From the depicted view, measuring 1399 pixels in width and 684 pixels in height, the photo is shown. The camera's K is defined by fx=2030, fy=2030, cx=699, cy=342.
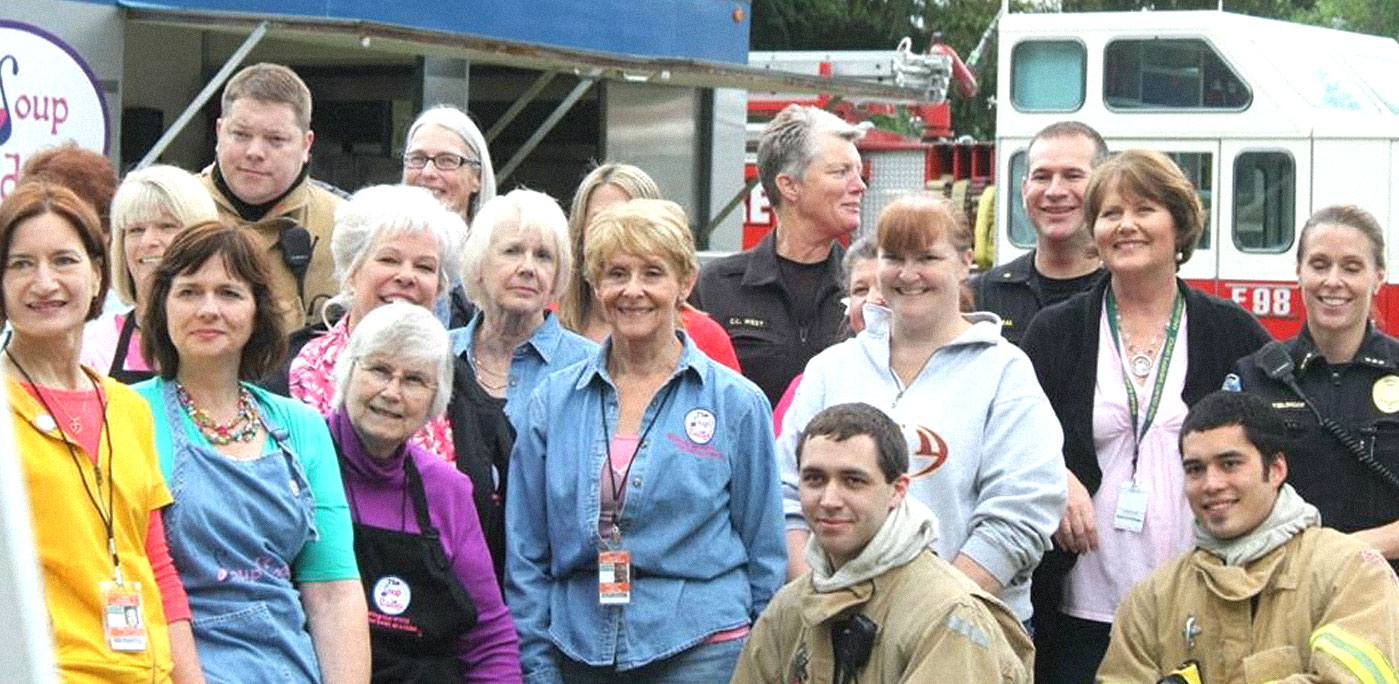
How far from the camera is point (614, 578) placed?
475 centimetres

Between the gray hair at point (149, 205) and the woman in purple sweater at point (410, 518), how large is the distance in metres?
0.90

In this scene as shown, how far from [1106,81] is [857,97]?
6.51 feet

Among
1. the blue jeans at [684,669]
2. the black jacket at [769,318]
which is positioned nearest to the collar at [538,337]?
the blue jeans at [684,669]

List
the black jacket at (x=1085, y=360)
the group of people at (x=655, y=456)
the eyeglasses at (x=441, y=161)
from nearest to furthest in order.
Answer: the group of people at (x=655, y=456) → the black jacket at (x=1085, y=360) → the eyeglasses at (x=441, y=161)

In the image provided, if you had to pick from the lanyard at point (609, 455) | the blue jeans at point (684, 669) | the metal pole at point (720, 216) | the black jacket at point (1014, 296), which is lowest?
the blue jeans at point (684, 669)

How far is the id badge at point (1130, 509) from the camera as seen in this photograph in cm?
520

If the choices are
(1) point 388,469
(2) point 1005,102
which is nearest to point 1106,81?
(2) point 1005,102

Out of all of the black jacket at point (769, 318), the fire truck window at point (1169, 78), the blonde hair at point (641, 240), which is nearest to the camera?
the blonde hair at point (641, 240)

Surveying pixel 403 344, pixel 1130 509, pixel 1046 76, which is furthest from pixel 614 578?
pixel 1046 76

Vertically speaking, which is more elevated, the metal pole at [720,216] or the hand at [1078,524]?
the metal pole at [720,216]

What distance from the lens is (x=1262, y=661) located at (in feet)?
15.4

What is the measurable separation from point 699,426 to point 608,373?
287mm

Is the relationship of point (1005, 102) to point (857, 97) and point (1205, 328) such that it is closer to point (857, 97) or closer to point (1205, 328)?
point (857, 97)

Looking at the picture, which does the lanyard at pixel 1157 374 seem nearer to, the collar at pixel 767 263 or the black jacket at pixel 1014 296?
the black jacket at pixel 1014 296
